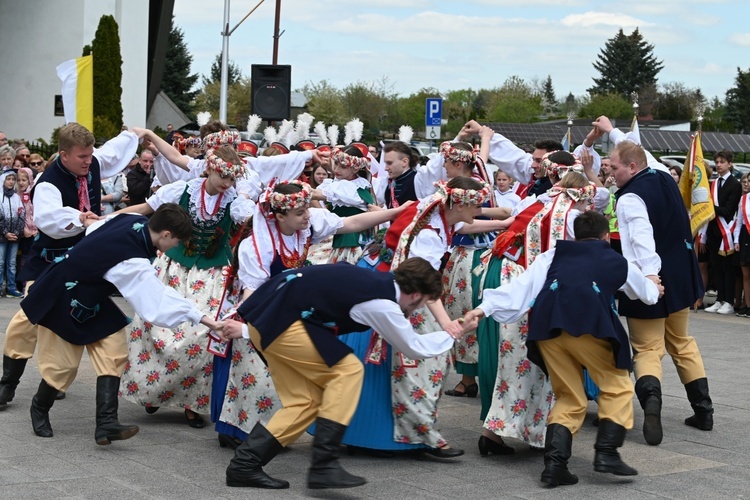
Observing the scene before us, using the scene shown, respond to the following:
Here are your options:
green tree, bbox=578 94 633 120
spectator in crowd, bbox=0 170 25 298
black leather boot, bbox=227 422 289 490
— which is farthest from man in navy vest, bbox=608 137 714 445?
green tree, bbox=578 94 633 120

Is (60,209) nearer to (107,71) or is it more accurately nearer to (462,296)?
(462,296)

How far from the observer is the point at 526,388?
631cm

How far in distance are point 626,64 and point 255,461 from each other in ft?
296

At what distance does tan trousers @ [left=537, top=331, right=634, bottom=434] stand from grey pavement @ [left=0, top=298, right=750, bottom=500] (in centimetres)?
36

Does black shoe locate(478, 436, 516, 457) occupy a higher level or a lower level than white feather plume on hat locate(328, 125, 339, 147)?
lower

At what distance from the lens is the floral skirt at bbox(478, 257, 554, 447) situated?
6234 mm

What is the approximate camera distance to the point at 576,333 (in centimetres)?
561

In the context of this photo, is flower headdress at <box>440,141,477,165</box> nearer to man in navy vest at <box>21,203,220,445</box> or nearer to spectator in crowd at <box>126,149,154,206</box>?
man in navy vest at <box>21,203,220,445</box>

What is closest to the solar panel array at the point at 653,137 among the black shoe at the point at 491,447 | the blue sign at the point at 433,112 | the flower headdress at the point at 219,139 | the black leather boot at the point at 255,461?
the blue sign at the point at 433,112

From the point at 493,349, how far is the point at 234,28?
939 inches

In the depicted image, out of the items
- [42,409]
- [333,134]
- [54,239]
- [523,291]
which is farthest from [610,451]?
[333,134]

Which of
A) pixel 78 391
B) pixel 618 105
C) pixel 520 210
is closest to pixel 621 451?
A: pixel 520 210

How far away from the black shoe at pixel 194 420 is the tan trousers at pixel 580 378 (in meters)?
2.34

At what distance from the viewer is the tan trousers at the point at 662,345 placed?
6.90 meters
